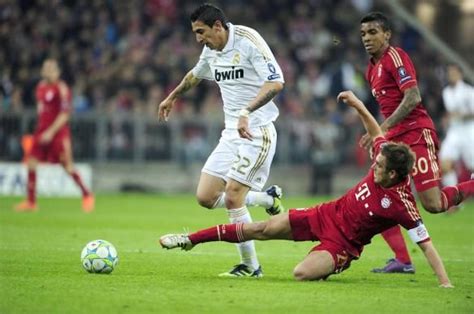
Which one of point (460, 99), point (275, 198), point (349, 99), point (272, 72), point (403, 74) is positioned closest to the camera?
point (349, 99)

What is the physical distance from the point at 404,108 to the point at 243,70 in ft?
5.37

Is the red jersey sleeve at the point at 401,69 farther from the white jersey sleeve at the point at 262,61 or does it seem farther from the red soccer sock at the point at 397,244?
the red soccer sock at the point at 397,244

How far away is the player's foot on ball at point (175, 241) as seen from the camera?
9703 mm

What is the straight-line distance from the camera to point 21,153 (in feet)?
79.4

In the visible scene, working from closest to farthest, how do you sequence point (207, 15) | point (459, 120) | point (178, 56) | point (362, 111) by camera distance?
point (362, 111), point (207, 15), point (459, 120), point (178, 56)

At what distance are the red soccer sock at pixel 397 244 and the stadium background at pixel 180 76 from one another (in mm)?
14024

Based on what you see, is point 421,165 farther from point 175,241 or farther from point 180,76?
point 180,76

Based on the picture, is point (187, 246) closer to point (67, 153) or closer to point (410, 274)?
point (410, 274)

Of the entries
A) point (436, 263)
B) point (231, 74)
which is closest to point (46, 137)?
point (231, 74)

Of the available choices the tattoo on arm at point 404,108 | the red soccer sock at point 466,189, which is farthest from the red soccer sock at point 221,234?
the red soccer sock at point 466,189

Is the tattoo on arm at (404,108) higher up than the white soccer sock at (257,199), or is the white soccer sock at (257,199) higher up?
the tattoo on arm at (404,108)

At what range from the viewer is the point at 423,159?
11.1 m

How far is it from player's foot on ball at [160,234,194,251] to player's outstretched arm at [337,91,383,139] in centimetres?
188

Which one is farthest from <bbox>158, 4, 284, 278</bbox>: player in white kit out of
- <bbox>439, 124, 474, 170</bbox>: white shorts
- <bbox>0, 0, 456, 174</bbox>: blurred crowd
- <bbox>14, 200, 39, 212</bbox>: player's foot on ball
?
<bbox>0, 0, 456, 174</bbox>: blurred crowd
